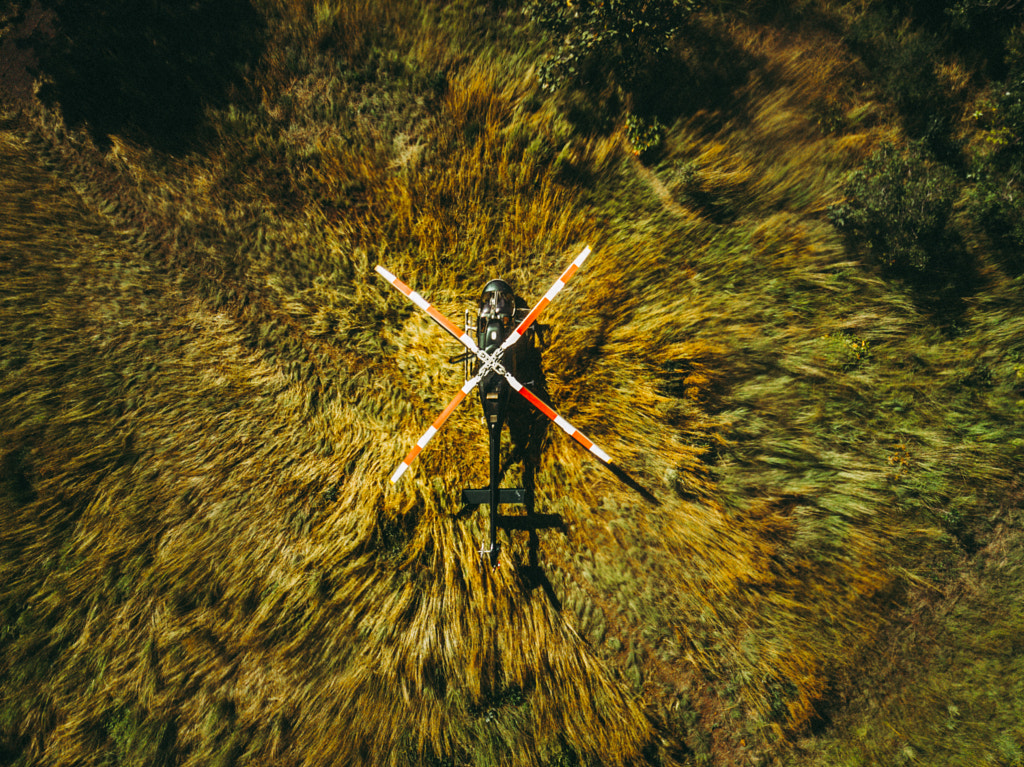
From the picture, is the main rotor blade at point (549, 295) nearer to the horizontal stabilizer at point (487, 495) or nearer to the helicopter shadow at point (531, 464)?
the helicopter shadow at point (531, 464)

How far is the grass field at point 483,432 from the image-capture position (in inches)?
236

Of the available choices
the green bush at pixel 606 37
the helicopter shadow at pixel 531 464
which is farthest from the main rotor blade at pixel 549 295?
the green bush at pixel 606 37

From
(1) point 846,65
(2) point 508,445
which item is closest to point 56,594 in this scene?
(2) point 508,445

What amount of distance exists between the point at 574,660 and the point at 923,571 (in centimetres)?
575

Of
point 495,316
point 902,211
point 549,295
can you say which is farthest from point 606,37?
point 902,211

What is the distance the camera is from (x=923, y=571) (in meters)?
6.02

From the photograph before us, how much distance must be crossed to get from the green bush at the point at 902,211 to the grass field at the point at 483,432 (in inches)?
10.3

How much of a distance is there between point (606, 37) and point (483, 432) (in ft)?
20.9

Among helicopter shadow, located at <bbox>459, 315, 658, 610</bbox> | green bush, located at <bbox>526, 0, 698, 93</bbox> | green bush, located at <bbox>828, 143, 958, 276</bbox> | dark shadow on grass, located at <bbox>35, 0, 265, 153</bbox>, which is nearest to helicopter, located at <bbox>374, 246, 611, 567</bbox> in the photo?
helicopter shadow, located at <bbox>459, 315, 658, 610</bbox>

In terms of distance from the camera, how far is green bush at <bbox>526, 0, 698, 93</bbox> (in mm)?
5637

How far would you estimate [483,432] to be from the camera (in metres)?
6.54

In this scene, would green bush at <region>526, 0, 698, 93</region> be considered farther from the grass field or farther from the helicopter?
the helicopter

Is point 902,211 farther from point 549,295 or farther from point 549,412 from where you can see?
point 549,412

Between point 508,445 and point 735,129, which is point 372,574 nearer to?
point 508,445
